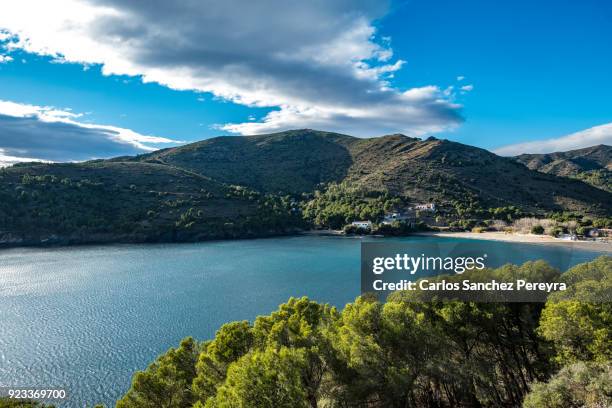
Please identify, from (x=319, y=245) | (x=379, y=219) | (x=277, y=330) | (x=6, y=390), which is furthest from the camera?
(x=379, y=219)

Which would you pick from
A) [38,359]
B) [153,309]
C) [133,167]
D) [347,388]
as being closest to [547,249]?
[153,309]

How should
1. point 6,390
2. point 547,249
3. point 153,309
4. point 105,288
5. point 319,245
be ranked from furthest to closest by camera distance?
point 319,245
point 547,249
point 105,288
point 153,309
point 6,390

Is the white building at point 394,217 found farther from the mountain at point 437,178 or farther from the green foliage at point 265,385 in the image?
the green foliage at point 265,385

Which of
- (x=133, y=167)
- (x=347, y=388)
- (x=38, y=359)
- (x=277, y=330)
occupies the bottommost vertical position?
(x=38, y=359)

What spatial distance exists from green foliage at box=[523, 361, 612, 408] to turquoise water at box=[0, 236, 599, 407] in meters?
26.7

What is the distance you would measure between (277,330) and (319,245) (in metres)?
84.3

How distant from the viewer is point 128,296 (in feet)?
178

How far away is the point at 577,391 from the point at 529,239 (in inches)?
3963

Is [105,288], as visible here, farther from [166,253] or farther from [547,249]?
[547,249]

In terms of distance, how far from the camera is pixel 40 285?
60031 mm

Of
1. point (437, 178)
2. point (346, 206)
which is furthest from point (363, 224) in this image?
point (437, 178)

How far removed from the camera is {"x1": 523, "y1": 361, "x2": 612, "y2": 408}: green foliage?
12.5 metres

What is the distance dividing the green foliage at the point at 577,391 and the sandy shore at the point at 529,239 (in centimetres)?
9092

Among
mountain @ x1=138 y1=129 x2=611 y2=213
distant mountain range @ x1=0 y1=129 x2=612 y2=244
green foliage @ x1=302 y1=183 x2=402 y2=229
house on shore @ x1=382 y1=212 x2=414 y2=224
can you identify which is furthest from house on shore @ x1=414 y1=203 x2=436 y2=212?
green foliage @ x1=302 y1=183 x2=402 y2=229
